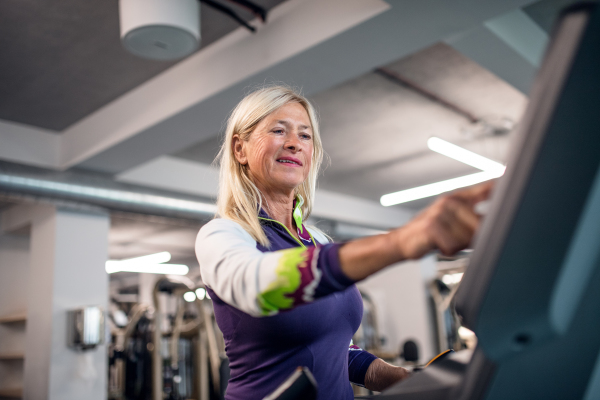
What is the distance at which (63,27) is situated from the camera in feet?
10.8

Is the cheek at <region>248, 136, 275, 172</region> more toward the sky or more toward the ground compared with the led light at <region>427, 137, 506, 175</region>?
more toward the ground

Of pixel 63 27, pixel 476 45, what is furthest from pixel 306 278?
pixel 63 27

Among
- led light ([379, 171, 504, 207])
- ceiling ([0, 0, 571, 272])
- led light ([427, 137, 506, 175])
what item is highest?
ceiling ([0, 0, 571, 272])

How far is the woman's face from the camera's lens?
1.10 m

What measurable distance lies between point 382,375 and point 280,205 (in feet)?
1.42

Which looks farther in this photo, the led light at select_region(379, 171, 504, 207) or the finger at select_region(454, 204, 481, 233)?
the led light at select_region(379, 171, 504, 207)

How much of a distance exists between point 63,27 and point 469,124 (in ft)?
12.6

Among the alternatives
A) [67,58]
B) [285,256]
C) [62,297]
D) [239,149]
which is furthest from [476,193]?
[62,297]

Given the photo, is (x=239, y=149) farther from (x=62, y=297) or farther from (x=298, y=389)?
(x=62, y=297)

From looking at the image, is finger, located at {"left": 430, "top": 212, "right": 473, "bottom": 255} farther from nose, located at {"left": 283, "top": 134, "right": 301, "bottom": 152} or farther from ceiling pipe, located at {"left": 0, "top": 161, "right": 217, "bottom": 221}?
ceiling pipe, located at {"left": 0, "top": 161, "right": 217, "bottom": 221}

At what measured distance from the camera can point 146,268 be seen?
10953mm

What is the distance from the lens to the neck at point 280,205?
1161 millimetres

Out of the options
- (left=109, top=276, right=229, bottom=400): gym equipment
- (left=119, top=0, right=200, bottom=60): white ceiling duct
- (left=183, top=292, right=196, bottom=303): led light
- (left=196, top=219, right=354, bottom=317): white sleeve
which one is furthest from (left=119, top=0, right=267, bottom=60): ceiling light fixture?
(left=183, top=292, right=196, bottom=303): led light

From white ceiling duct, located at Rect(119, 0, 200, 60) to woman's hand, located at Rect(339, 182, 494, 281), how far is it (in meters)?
2.38
